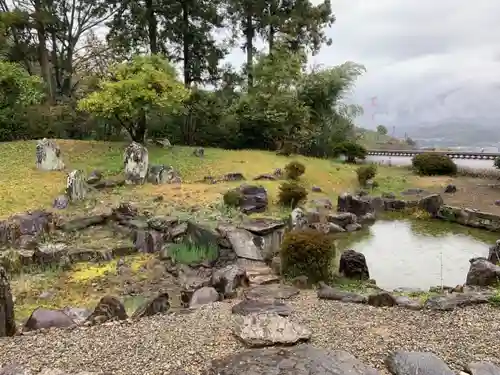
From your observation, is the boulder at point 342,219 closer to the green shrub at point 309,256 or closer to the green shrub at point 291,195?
the green shrub at point 291,195

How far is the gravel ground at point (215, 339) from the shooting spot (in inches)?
144

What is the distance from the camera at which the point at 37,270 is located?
7.29 meters

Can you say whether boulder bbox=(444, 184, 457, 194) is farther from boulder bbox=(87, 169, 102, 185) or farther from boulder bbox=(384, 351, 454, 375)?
boulder bbox=(384, 351, 454, 375)

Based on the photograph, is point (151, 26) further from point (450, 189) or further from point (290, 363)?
point (290, 363)

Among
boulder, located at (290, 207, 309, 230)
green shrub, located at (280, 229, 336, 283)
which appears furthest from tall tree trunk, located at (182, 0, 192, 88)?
green shrub, located at (280, 229, 336, 283)

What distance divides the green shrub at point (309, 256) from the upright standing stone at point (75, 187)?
630 centimetres

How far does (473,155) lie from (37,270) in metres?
25.2

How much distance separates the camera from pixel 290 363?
3.53 metres

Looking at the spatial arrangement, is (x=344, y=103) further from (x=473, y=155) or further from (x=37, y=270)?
(x=37, y=270)

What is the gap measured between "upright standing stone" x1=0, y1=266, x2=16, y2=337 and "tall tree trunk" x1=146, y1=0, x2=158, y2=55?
17.6 m

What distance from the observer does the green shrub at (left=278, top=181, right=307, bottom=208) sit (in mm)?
11609

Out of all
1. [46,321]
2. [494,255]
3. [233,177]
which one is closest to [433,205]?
[494,255]

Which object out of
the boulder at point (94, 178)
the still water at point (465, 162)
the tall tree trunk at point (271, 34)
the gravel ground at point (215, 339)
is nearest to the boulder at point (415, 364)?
the gravel ground at point (215, 339)

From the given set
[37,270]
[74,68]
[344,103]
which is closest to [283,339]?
[37,270]
